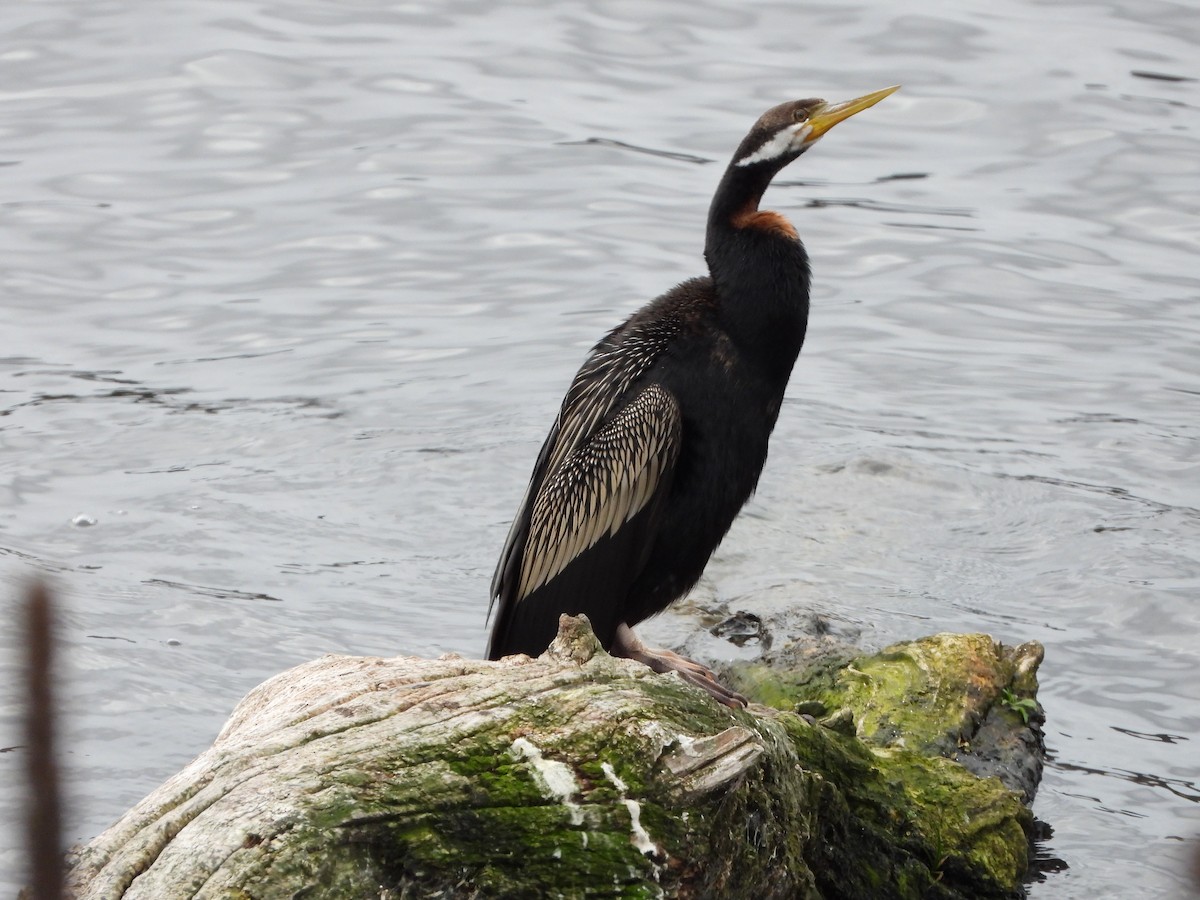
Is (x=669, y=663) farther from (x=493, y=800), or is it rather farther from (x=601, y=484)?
(x=493, y=800)

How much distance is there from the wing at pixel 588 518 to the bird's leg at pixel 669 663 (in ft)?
0.24

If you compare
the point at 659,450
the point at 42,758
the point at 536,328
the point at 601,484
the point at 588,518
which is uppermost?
the point at 42,758

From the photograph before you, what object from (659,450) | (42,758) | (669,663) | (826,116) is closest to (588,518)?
(659,450)

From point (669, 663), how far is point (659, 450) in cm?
78

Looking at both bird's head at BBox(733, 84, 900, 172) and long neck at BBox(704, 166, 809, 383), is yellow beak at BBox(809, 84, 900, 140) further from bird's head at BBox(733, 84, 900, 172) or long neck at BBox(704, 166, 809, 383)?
long neck at BBox(704, 166, 809, 383)

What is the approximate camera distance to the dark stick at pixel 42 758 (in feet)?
3.24

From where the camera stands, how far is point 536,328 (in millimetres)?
11719

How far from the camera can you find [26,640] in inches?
38.5

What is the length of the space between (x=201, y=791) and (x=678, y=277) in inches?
346

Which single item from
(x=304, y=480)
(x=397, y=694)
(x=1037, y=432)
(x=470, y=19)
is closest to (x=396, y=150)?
(x=470, y=19)

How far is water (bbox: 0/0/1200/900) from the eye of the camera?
7.75 metres

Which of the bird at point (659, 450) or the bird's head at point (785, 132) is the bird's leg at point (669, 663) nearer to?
the bird at point (659, 450)

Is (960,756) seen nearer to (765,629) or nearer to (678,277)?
(765,629)

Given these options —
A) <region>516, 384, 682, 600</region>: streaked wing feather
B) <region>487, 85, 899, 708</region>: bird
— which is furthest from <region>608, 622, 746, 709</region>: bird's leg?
<region>516, 384, 682, 600</region>: streaked wing feather
